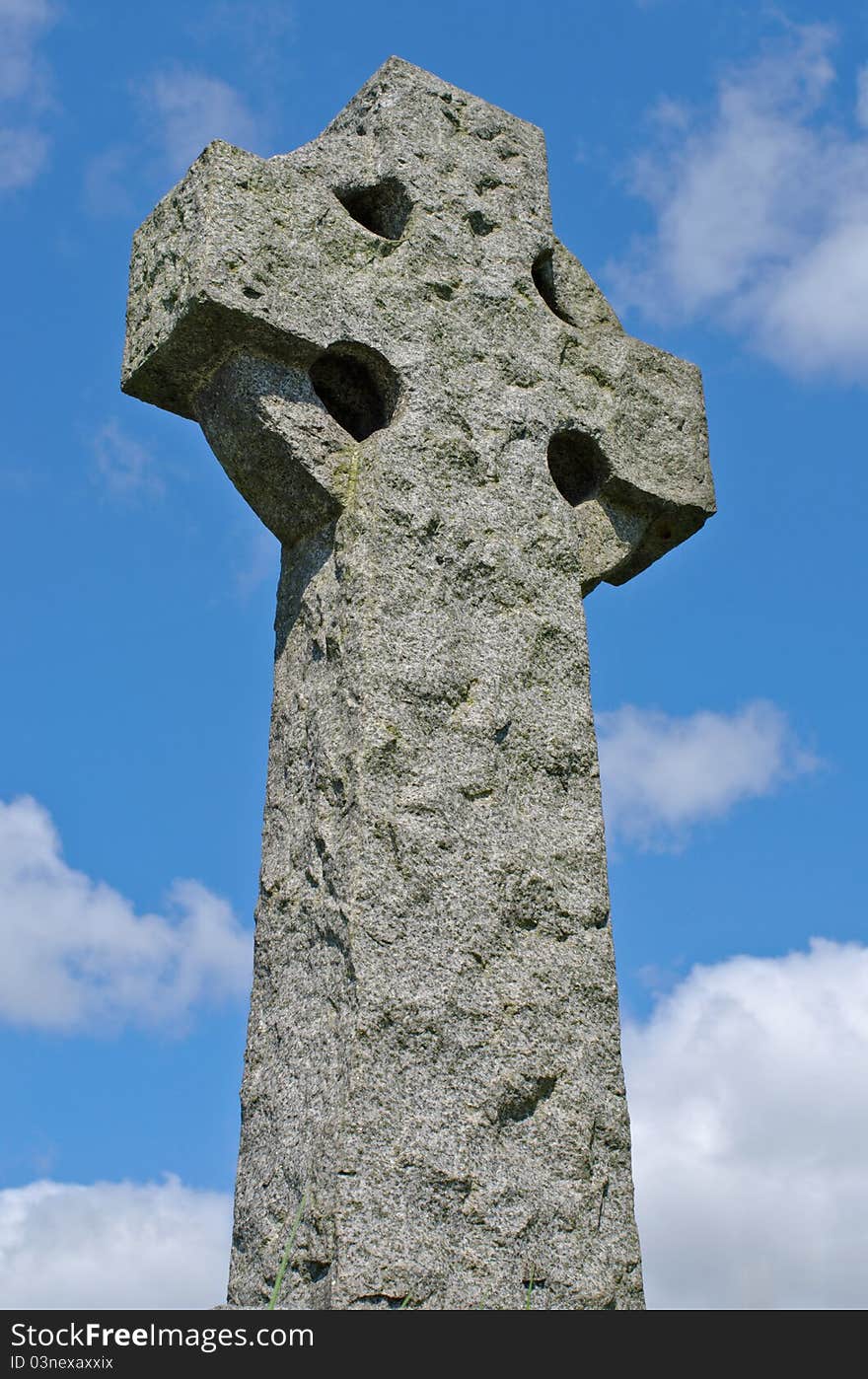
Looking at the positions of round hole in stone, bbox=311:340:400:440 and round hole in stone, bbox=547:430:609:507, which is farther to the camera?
round hole in stone, bbox=547:430:609:507

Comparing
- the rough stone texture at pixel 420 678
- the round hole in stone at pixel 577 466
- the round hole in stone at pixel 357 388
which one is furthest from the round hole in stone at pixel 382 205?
the round hole in stone at pixel 577 466

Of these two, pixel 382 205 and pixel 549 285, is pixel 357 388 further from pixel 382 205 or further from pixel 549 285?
pixel 549 285

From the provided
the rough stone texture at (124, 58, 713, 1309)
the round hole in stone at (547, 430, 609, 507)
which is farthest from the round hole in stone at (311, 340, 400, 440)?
the round hole in stone at (547, 430, 609, 507)

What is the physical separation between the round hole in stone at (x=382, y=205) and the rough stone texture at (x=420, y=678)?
10 millimetres

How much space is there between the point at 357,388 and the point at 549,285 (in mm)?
900

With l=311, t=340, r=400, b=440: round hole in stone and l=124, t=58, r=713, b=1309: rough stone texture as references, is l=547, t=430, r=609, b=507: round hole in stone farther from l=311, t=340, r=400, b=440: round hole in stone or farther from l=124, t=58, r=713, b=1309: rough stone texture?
l=311, t=340, r=400, b=440: round hole in stone

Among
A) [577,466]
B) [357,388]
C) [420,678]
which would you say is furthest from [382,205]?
[420,678]

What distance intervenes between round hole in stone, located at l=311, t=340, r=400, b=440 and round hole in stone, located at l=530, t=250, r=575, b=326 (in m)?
0.82

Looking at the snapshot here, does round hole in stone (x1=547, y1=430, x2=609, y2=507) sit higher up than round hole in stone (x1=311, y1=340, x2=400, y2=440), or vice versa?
round hole in stone (x1=547, y1=430, x2=609, y2=507)

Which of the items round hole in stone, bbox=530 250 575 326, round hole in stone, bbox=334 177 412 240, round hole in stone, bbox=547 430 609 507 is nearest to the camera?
round hole in stone, bbox=334 177 412 240

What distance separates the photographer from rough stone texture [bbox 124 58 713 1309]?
332 centimetres

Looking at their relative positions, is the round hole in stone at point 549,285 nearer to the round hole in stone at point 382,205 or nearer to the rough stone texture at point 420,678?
the rough stone texture at point 420,678

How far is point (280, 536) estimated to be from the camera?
4.18 meters

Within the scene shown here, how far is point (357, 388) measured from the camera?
4.25 meters
